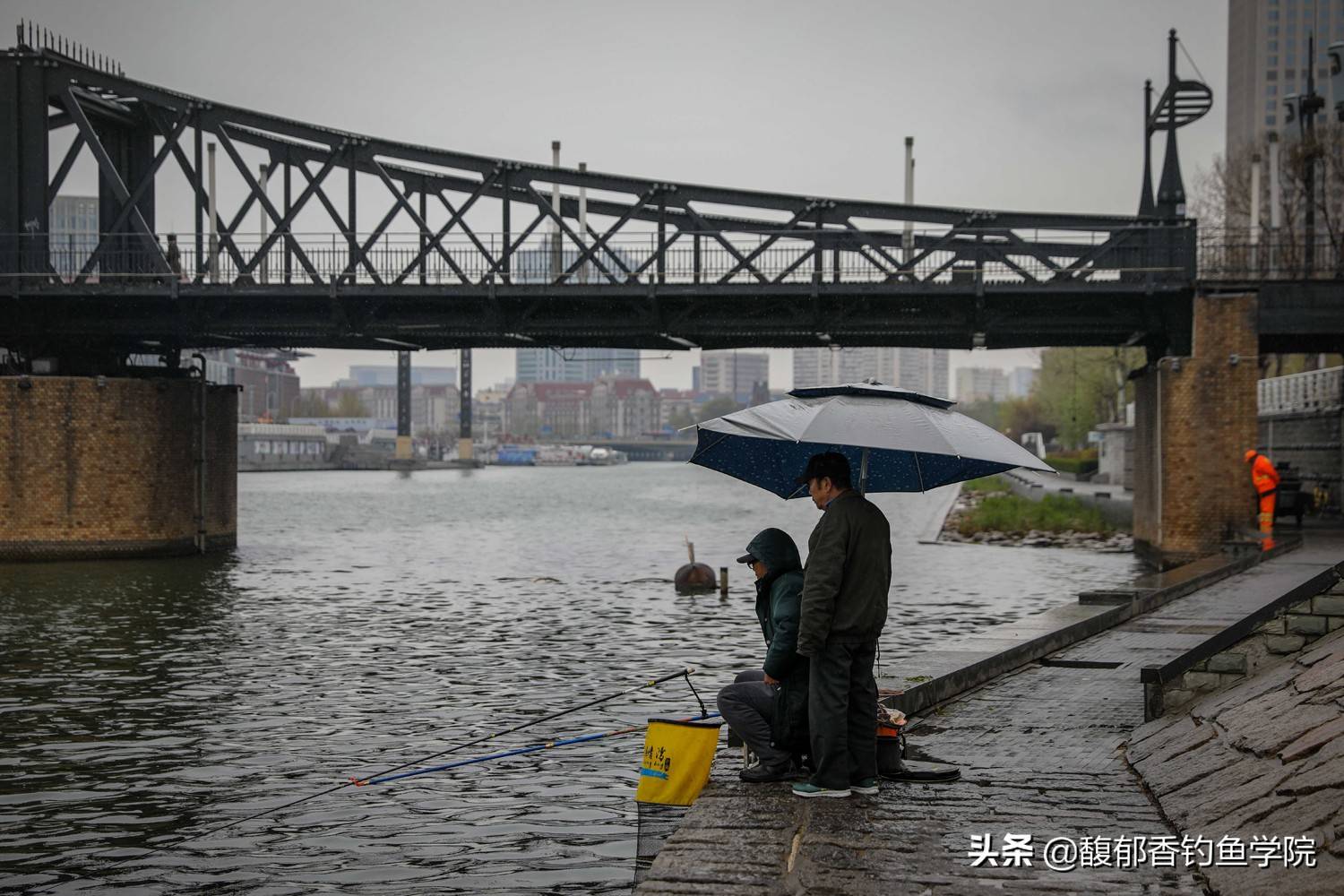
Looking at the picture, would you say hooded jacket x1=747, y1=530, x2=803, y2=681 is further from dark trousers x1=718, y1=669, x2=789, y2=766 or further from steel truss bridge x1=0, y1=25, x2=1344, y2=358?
steel truss bridge x1=0, y1=25, x2=1344, y2=358

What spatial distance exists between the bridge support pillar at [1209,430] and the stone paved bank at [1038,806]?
79.2ft

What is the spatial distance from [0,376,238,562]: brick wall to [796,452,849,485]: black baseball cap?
33.8 m

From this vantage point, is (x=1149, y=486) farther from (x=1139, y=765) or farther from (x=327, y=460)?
(x=327, y=460)

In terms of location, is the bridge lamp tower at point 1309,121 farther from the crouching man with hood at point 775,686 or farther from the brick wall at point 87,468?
the brick wall at point 87,468

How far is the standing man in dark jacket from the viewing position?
839 cm

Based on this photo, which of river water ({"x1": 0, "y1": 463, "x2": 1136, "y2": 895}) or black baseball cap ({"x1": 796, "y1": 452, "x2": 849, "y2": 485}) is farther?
river water ({"x1": 0, "y1": 463, "x2": 1136, "y2": 895})

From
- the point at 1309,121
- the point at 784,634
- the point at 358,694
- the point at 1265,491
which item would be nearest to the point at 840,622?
the point at 784,634

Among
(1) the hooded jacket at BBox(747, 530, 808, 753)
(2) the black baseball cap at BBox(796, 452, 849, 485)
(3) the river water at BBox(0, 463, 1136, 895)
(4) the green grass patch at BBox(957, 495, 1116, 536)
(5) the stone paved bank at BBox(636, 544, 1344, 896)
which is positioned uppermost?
(2) the black baseball cap at BBox(796, 452, 849, 485)

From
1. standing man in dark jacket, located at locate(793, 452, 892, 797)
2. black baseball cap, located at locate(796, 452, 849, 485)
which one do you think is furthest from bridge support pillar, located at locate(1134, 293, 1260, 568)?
black baseball cap, located at locate(796, 452, 849, 485)

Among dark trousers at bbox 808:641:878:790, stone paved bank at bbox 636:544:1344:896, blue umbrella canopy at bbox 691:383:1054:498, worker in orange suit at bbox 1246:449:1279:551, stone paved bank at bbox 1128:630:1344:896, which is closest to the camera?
stone paved bank at bbox 1128:630:1344:896

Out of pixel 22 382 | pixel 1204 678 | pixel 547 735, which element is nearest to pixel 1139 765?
pixel 1204 678

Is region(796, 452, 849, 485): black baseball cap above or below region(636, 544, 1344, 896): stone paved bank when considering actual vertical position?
above

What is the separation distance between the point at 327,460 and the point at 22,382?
157493mm

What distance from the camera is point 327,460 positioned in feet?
632
